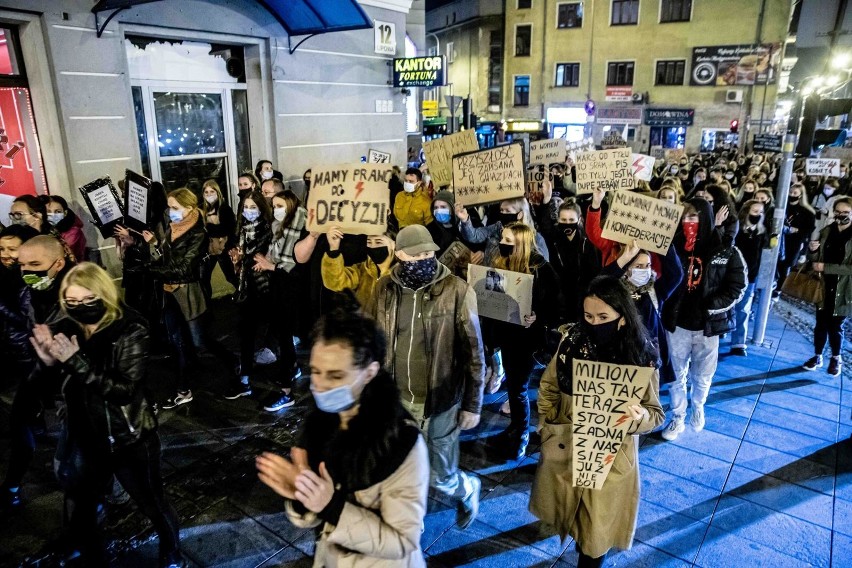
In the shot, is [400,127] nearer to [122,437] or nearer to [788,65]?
[122,437]

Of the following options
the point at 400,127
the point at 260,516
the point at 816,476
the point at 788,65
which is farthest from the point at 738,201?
the point at 788,65

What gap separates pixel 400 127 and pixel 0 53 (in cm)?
728

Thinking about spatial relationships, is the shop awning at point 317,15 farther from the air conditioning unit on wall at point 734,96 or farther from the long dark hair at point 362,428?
the air conditioning unit on wall at point 734,96

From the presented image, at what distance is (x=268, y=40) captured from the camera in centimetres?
951

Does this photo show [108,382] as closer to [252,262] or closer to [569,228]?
[252,262]

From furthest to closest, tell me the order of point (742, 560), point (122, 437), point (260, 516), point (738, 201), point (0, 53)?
point (738, 201) → point (0, 53) → point (260, 516) → point (742, 560) → point (122, 437)

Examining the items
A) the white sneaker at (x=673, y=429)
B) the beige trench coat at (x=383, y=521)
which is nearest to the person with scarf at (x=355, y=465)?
the beige trench coat at (x=383, y=521)

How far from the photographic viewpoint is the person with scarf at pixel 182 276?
5.16 m

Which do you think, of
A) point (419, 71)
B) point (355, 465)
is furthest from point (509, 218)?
point (419, 71)

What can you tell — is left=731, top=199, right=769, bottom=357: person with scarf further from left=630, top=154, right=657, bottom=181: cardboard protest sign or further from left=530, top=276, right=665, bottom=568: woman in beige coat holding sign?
left=530, top=276, right=665, bottom=568: woman in beige coat holding sign

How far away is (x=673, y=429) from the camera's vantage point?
16.6 ft

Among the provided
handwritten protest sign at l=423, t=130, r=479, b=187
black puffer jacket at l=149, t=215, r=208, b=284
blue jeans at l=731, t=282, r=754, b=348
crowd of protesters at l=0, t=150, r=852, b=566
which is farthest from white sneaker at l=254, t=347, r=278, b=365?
blue jeans at l=731, t=282, r=754, b=348

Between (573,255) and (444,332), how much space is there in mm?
2479

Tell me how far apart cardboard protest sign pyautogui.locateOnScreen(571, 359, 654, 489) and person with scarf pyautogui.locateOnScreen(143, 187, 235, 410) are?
3790 millimetres
